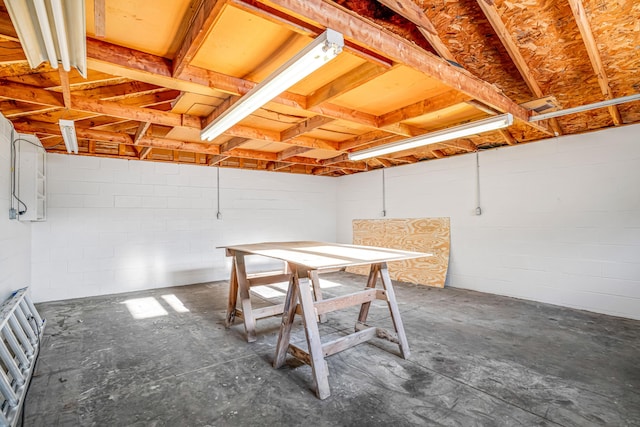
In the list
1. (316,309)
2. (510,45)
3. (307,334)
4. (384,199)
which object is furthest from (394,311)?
(384,199)

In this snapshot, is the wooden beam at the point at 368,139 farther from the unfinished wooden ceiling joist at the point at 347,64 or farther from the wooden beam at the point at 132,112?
the wooden beam at the point at 132,112

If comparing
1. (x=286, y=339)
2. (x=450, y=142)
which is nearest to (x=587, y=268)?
(x=450, y=142)

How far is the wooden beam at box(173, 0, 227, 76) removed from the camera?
167cm

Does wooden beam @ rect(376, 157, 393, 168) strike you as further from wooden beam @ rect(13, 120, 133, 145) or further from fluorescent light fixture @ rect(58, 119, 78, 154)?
fluorescent light fixture @ rect(58, 119, 78, 154)

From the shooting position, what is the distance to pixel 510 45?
229 centimetres

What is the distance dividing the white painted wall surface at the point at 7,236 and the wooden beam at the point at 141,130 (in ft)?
4.21

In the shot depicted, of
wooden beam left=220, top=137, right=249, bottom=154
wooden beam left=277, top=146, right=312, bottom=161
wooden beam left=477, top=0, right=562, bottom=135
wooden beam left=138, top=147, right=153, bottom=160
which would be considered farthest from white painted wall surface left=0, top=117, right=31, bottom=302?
wooden beam left=477, top=0, right=562, bottom=135

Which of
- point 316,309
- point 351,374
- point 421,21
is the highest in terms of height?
point 421,21

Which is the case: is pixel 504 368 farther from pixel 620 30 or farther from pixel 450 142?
pixel 450 142

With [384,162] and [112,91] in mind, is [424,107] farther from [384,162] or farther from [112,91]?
[384,162]

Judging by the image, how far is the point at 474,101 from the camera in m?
3.04

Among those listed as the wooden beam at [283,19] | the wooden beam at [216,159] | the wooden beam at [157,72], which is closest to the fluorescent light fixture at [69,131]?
the wooden beam at [157,72]

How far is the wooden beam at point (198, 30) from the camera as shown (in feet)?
5.49

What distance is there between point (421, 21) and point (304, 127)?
2.15 metres
